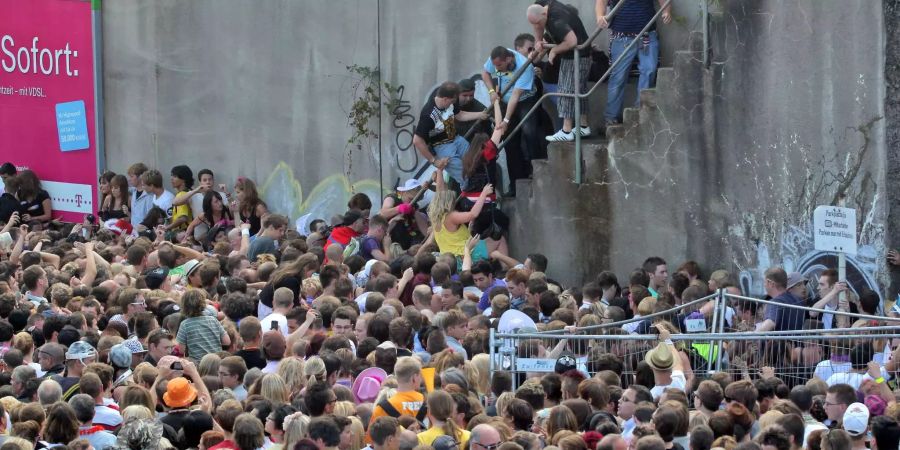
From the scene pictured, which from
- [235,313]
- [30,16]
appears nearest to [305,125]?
[30,16]

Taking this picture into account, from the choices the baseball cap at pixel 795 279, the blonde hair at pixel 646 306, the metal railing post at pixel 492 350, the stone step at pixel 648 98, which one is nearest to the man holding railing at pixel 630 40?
the stone step at pixel 648 98

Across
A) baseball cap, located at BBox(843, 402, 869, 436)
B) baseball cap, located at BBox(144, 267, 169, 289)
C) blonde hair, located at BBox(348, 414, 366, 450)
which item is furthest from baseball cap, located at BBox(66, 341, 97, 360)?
baseball cap, located at BBox(843, 402, 869, 436)

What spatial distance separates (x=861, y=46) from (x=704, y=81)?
1889mm

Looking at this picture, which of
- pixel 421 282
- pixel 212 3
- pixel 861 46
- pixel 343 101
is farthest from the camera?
pixel 212 3

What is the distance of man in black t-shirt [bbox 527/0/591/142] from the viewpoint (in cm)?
1530

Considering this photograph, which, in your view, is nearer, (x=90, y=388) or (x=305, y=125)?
(x=90, y=388)

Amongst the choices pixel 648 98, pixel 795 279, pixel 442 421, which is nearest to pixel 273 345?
pixel 442 421

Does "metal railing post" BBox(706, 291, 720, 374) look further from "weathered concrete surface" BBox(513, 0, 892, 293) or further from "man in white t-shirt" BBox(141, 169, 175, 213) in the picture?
"man in white t-shirt" BBox(141, 169, 175, 213)

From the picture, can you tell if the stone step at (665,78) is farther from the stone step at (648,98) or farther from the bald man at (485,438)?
the bald man at (485,438)

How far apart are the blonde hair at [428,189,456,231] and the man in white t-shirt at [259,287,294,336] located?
138 inches

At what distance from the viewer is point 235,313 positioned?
12.2 m

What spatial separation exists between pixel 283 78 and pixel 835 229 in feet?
30.2

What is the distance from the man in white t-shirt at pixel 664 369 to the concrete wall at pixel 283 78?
6633mm

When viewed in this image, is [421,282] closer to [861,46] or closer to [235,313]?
[235,313]
